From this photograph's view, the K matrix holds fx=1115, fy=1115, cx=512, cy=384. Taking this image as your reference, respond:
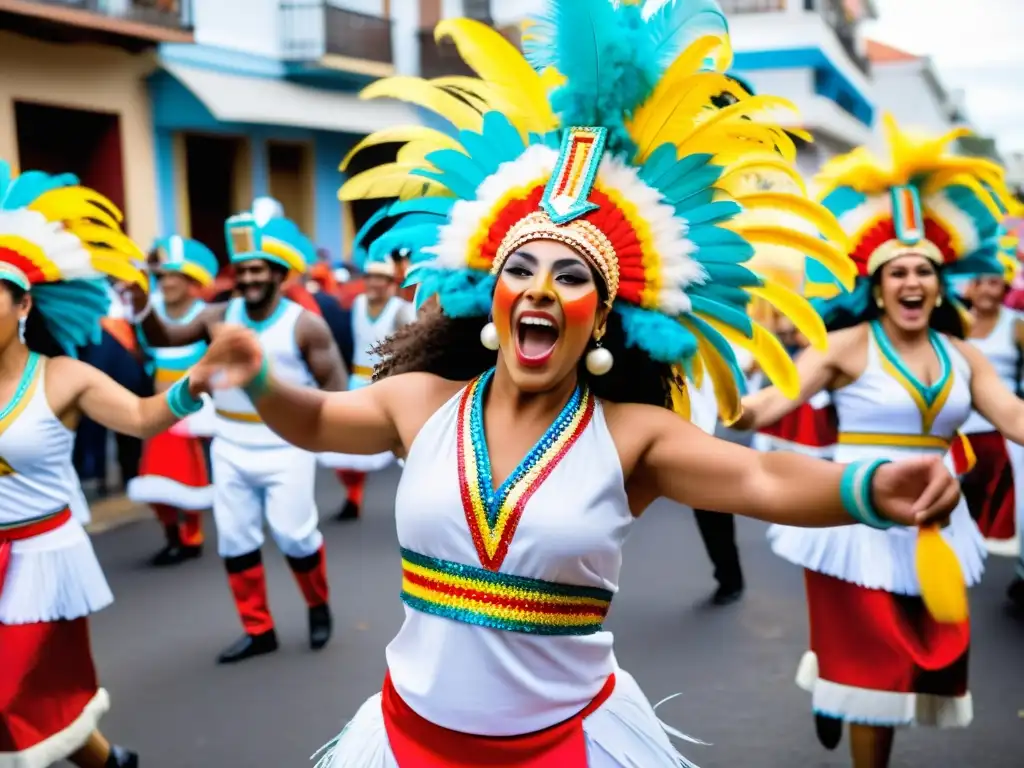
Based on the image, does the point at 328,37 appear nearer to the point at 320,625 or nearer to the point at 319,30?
the point at 319,30

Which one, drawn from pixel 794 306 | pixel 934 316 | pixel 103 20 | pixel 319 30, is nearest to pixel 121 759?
pixel 794 306

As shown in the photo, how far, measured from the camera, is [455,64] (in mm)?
21203

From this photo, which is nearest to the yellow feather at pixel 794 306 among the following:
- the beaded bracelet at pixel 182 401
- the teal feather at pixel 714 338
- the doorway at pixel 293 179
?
the teal feather at pixel 714 338

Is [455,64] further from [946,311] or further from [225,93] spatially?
[946,311]

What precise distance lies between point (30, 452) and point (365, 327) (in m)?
5.92

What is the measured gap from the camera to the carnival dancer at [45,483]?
11.5 ft


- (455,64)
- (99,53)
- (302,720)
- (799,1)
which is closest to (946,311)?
(302,720)

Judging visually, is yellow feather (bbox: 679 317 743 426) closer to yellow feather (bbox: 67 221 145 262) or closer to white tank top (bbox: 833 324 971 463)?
white tank top (bbox: 833 324 971 463)

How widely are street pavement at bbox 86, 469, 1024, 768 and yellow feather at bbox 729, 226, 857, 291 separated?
2.36m

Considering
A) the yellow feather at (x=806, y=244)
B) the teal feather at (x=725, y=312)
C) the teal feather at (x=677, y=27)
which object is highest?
the teal feather at (x=677, y=27)

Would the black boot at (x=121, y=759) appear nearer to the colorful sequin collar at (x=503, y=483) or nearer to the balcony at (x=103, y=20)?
the colorful sequin collar at (x=503, y=483)

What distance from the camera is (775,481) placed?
2195mm

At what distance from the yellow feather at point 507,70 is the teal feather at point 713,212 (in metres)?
0.39

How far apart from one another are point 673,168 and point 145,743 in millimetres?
3269
